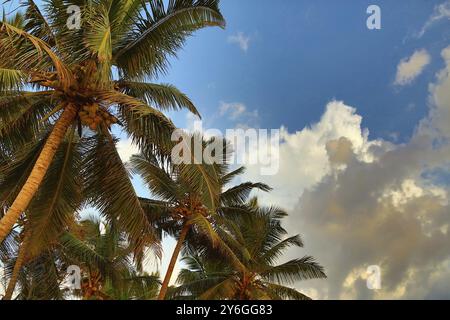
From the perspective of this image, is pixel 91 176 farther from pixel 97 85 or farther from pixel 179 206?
pixel 179 206

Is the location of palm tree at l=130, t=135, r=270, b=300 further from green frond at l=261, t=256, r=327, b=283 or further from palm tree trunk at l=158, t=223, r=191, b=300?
green frond at l=261, t=256, r=327, b=283

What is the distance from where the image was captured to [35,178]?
29.1ft

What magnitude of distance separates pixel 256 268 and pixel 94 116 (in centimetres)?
1404

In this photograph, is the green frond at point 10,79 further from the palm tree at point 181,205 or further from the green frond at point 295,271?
the green frond at point 295,271

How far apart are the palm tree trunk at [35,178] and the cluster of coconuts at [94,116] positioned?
0.84ft

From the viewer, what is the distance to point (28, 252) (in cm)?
1132

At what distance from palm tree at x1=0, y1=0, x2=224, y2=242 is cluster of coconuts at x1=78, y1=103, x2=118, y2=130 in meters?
0.02

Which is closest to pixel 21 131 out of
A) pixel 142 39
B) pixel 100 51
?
pixel 142 39

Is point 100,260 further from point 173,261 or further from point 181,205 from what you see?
point 181,205

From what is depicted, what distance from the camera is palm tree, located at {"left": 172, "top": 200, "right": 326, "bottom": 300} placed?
1975cm

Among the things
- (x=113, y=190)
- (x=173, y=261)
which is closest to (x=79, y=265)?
(x=173, y=261)

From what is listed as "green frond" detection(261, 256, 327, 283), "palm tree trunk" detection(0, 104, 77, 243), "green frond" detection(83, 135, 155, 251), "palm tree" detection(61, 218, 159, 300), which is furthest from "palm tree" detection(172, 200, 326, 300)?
"palm tree trunk" detection(0, 104, 77, 243)

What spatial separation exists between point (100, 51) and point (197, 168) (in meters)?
3.23

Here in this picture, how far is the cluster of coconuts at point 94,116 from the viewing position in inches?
370
